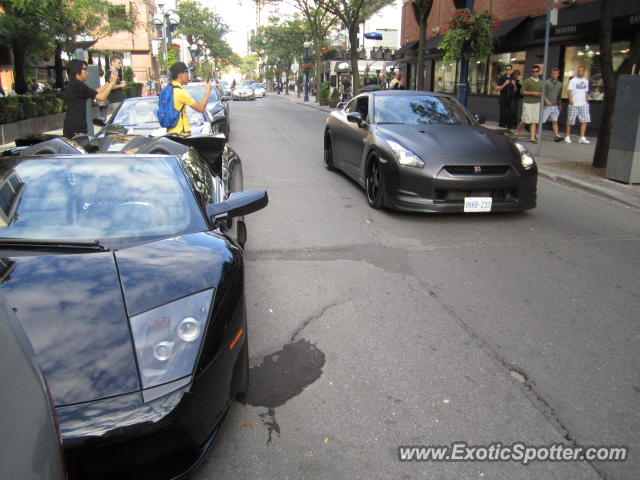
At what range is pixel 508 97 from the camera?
16.7 meters

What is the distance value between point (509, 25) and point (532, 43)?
143 cm

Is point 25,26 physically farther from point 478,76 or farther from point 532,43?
point 478,76

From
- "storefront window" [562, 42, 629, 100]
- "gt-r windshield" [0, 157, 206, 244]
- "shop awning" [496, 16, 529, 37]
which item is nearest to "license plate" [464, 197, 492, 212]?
"gt-r windshield" [0, 157, 206, 244]

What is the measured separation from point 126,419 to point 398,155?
5.38 metres

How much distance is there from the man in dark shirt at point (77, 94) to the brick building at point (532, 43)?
1154 cm

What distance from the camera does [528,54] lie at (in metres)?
19.4

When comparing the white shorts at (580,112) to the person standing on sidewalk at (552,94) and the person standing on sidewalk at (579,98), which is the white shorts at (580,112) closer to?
A: the person standing on sidewalk at (579,98)

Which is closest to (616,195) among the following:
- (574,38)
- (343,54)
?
(574,38)

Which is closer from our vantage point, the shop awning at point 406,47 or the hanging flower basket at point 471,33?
the hanging flower basket at point 471,33

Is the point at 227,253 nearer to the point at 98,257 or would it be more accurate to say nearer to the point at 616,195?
the point at 98,257

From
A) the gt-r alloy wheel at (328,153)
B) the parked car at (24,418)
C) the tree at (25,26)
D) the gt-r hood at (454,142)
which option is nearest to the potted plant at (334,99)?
the tree at (25,26)

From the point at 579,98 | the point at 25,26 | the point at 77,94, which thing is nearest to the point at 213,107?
the point at 77,94

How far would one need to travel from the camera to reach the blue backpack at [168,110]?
7.80 metres

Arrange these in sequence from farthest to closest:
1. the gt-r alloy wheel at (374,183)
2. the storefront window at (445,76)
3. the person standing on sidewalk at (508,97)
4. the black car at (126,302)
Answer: the storefront window at (445,76) < the person standing on sidewalk at (508,97) < the gt-r alloy wheel at (374,183) < the black car at (126,302)
